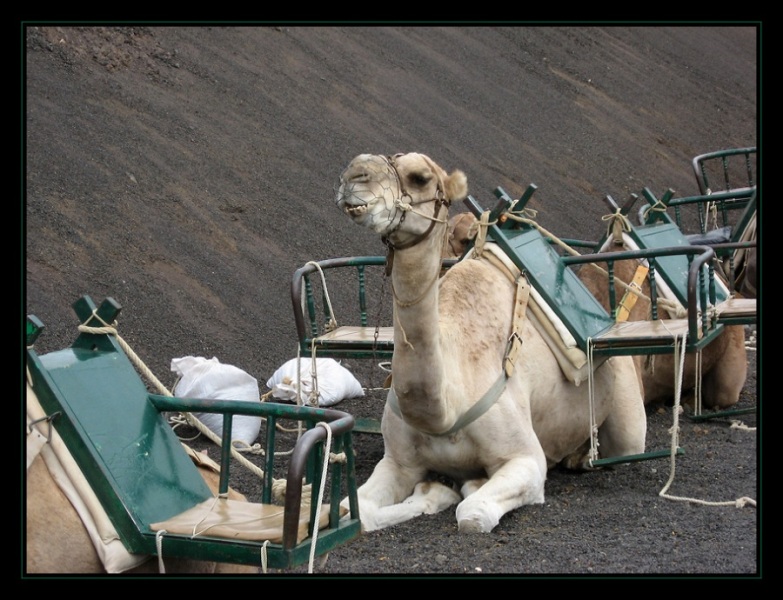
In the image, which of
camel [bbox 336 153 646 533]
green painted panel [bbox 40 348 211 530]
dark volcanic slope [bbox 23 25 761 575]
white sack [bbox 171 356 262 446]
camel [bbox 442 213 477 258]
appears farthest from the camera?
camel [bbox 442 213 477 258]

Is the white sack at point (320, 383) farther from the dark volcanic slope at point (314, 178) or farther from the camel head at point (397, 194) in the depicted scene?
the camel head at point (397, 194)

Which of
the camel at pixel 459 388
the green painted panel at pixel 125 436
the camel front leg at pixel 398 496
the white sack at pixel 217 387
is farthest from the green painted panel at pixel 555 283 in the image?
the green painted panel at pixel 125 436

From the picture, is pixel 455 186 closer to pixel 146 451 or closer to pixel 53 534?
pixel 146 451

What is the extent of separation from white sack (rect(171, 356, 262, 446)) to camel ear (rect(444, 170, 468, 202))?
3397mm

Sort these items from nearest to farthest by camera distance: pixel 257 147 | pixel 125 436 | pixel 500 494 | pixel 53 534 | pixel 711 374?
pixel 53 534 < pixel 125 436 < pixel 500 494 < pixel 711 374 < pixel 257 147

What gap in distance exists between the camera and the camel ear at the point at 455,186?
5117mm

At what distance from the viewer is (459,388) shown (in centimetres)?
604

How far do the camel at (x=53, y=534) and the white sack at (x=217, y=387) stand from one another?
165 inches

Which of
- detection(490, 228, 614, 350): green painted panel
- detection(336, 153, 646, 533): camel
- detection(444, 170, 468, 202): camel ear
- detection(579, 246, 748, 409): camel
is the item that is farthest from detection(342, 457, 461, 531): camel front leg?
detection(579, 246, 748, 409): camel

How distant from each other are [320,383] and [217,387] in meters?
1.02

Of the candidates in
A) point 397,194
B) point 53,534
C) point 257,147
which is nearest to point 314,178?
point 257,147

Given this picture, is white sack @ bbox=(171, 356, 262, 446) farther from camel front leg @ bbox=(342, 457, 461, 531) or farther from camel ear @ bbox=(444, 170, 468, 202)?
camel ear @ bbox=(444, 170, 468, 202)

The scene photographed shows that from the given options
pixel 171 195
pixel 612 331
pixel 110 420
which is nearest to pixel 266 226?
pixel 171 195

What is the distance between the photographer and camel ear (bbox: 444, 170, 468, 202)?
5.12 metres
